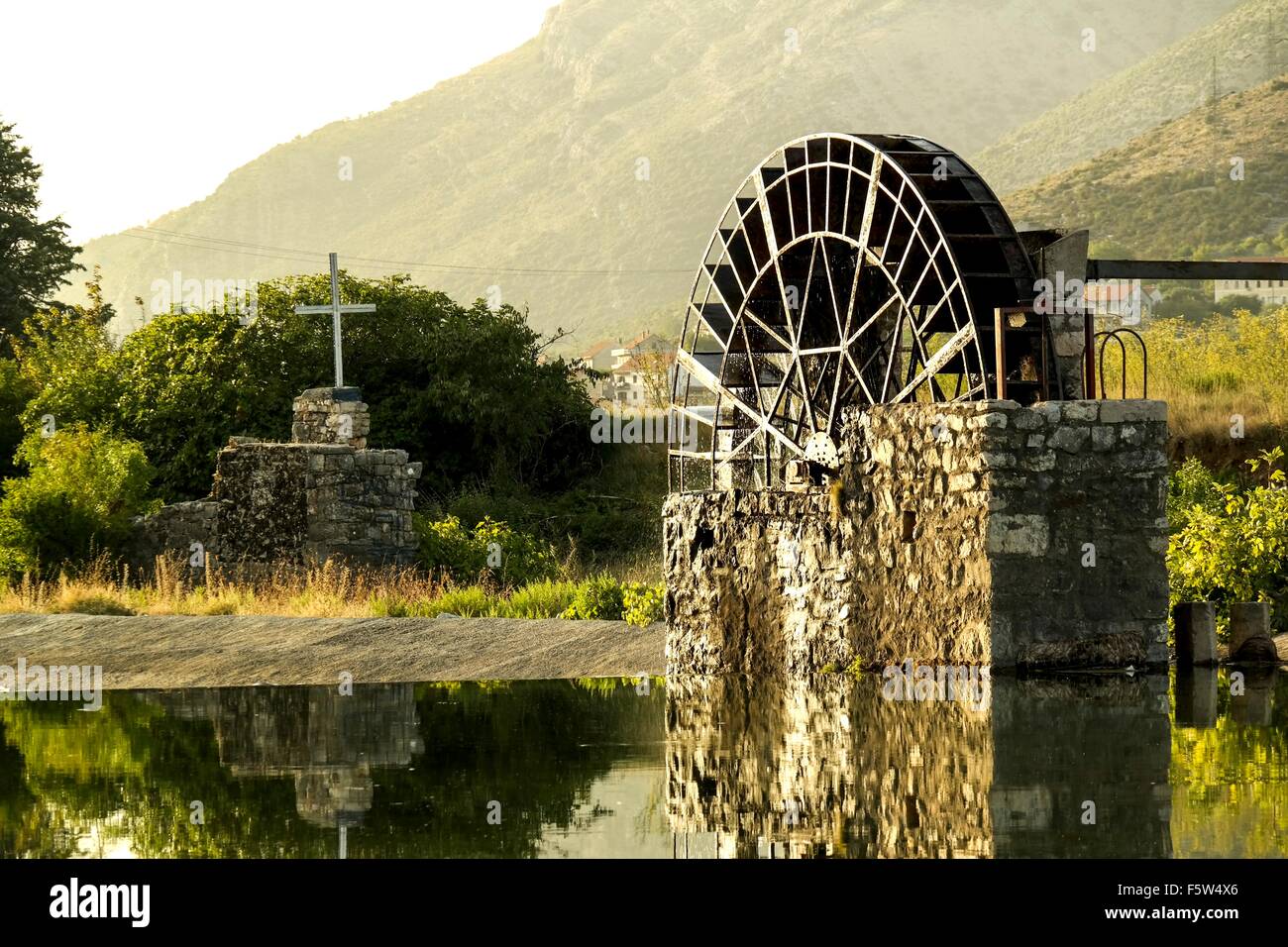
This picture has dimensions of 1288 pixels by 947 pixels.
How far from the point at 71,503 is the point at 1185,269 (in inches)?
643

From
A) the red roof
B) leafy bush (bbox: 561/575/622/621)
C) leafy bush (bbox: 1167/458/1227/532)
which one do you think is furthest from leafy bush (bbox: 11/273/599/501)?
the red roof

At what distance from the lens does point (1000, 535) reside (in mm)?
12203

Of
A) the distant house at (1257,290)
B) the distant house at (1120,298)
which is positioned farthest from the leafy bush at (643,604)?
the distant house at (1257,290)

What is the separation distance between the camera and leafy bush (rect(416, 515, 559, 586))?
23234 mm

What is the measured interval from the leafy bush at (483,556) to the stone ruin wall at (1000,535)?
9742 millimetres

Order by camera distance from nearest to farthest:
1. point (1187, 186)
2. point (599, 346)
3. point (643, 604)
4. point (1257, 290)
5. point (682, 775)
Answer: point (682, 775) → point (643, 604) → point (1257, 290) → point (1187, 186) → point (599, 346)

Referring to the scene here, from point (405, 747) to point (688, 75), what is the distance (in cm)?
11999

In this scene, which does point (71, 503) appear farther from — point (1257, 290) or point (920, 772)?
point (1257, 290)

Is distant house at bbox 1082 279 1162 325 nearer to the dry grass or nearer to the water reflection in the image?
the water reflection

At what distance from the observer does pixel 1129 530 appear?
1255 cm

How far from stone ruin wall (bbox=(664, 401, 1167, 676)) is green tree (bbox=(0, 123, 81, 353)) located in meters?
30.5

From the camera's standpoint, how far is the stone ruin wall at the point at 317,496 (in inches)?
881

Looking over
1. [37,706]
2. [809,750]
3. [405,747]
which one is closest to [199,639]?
[37,706]

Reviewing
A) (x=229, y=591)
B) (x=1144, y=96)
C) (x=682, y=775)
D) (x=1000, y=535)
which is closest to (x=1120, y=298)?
(x=229, y=591)
